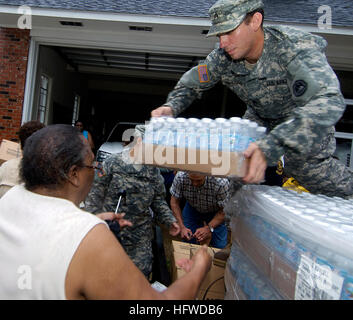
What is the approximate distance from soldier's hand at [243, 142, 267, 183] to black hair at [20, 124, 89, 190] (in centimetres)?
67

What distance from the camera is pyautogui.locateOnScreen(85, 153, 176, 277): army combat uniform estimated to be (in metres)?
3.00

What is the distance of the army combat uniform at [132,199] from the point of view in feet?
9.86

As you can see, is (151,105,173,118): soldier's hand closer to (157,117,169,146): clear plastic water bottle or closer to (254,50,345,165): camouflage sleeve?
(157,117,169,146): clear plastic water bottle

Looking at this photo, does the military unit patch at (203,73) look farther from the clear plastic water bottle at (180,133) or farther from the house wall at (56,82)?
the house wall at (56,82)

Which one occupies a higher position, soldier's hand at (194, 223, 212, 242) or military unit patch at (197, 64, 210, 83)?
military unit patch at (197, 64, 210, 83)

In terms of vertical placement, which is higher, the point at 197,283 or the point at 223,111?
the point at 223,111

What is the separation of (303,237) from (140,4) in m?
5.55

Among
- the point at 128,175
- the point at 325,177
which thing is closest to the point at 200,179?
the point at 128,175

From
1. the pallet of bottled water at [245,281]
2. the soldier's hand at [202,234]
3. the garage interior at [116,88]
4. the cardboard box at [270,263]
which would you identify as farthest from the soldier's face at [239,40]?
the garage interior at [116,88]

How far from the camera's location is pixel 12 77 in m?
6.07

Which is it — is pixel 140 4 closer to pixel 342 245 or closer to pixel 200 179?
Result: pixel 200 179

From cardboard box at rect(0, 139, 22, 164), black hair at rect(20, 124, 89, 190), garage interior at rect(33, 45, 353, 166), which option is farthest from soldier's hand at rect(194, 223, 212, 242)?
garage interior at rect(33, 45, 353, 166)

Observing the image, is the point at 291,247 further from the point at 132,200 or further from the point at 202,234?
the point at 202,234
